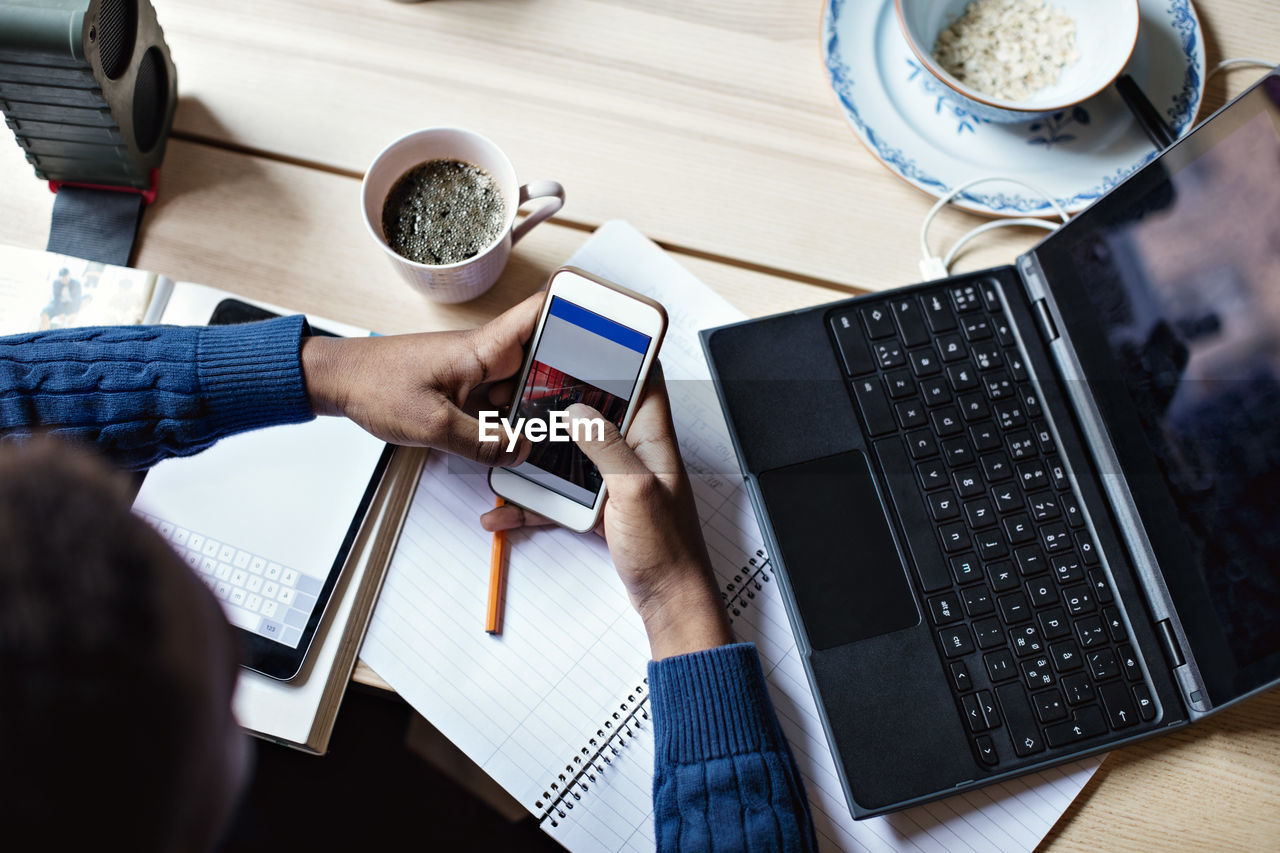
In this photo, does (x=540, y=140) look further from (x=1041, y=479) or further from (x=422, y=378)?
(x=1041, y=479)

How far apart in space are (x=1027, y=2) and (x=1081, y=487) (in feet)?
1.53

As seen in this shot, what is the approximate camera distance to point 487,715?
0.62 m

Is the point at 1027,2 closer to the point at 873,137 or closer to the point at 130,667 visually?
the point at 873,137

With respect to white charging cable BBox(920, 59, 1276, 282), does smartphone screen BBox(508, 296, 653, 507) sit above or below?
below

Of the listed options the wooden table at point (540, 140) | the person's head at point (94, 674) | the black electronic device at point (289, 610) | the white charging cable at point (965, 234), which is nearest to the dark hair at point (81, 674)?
the person's head at point (94, 674)

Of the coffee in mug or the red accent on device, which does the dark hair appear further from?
the red accent on device

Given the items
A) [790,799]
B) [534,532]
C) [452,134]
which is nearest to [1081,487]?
[790,799]

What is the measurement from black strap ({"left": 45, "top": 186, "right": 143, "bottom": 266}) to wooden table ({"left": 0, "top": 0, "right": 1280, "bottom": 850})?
0.06 feet

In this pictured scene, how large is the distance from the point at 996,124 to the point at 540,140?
0.44 metres

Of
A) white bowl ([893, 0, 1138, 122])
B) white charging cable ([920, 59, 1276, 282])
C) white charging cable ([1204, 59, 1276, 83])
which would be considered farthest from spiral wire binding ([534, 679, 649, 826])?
white charging cable ([1204, 59, 1276, 83])

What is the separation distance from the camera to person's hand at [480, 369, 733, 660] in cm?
62

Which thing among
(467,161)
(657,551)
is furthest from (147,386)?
(657,551)

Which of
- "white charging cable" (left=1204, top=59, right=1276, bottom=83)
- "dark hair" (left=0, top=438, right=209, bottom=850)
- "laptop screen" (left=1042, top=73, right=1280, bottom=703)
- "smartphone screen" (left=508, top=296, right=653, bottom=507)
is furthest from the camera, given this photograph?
"white charging cable" (left=1204, top=59, right=1276, bottom=83)

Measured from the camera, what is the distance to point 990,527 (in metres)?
0.64
